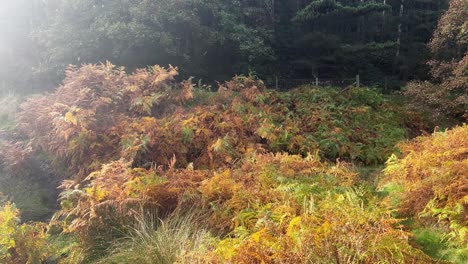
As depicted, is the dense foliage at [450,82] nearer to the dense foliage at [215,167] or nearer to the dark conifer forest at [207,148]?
the dark conifer forest at [207,148]

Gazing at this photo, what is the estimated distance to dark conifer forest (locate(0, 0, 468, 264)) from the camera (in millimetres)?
3537

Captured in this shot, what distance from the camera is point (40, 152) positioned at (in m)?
7.91

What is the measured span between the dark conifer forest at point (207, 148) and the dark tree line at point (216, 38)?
81 millimetres

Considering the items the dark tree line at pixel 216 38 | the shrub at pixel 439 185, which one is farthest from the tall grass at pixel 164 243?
the dark tree line at pixel 216 38

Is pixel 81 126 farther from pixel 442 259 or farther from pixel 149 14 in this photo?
pixel 149 14

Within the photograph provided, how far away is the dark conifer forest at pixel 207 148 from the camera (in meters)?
3.54

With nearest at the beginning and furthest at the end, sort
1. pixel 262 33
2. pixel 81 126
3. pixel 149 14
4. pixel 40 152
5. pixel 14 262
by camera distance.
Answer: pixel 14 262 < pixel 81 126 < pixel 40 152 < pixel 149 14 < pixel 262 33

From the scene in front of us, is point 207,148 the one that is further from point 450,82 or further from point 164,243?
point 450,82

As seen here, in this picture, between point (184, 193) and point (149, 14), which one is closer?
point (184, 193)

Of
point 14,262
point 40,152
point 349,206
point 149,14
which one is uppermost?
point 149,14

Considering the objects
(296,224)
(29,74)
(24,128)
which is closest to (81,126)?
(24,128)

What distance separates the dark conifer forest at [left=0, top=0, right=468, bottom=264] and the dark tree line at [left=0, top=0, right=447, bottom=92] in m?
0.08

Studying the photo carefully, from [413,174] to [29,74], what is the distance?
15.0 metres

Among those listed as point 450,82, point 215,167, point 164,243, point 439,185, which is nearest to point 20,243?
point 164,243
